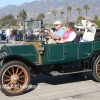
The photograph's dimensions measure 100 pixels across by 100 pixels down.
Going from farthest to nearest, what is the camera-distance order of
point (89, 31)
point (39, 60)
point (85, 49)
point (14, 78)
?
point (89, 31) < point (85, 49) < point (39, 60) < point (14, 78)

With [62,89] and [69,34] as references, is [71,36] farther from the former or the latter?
[62,89]

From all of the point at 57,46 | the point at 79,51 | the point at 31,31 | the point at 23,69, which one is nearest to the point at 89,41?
the point at 79,51

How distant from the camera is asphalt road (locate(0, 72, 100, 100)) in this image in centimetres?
572

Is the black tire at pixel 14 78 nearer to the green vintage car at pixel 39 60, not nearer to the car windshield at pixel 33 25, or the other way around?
the green vintage car at pixel 39 60

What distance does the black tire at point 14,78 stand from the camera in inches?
224

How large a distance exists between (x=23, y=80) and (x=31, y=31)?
121 centimetres

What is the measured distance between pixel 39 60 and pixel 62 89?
83 cm

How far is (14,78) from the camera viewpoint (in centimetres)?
585

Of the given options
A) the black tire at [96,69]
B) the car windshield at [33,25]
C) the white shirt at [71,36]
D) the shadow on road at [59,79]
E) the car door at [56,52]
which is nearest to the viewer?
the car door at [56,52]

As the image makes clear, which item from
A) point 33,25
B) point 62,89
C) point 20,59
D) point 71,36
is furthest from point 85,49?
point 20,59

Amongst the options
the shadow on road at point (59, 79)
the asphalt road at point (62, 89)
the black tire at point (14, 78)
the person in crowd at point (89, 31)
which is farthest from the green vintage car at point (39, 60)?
the shadow on road at point (59, 79)

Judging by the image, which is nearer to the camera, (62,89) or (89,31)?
(62,89)

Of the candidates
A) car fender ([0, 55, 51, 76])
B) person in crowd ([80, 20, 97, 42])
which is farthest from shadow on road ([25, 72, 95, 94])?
person in crowd ([80, 20, 97, 42])

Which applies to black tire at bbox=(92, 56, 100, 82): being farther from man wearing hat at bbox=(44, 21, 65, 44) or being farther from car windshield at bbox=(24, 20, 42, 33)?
car windshield at bbox=(24, 20, 42, 33)
